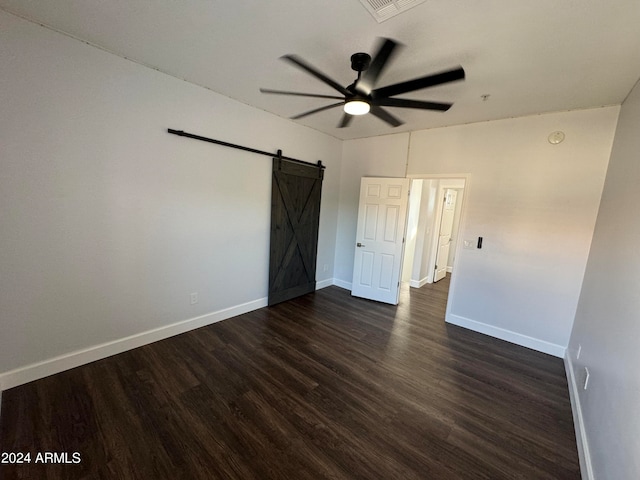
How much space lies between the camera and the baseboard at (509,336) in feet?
9.64

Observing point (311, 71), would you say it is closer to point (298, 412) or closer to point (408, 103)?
point (408, 103)

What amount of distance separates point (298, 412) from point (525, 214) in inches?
128

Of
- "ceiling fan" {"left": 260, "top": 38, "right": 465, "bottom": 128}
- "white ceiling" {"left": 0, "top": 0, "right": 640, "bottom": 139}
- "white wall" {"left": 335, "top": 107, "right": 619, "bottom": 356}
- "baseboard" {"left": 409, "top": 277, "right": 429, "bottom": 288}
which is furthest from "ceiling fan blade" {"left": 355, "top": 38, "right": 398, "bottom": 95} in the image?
Result: "baseboard" {"left": 409, "top": 277, "right": 429, "bottom": 288}

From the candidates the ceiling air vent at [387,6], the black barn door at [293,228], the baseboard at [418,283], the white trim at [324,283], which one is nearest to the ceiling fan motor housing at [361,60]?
the ceiling air vent at [387,6]

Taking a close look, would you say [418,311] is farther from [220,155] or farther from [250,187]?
[220,155]

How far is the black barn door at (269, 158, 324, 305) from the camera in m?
3.69

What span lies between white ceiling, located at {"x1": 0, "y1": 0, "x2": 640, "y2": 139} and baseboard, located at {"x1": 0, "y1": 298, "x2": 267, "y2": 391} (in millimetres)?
2618

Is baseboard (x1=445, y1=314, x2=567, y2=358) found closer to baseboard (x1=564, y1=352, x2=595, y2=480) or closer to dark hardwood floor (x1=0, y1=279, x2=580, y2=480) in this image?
dark hardwood floor (x1=0, y1=279, x2=580, y2=480)

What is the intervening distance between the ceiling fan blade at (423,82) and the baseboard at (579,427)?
8.05 feet

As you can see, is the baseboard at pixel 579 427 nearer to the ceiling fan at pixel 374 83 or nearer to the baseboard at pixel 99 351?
the ceiling fan at pixel 374 83

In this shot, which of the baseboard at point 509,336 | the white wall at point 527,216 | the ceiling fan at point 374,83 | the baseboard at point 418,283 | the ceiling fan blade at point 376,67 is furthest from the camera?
the baseboard at point 418,283

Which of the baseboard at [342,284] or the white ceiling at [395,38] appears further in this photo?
the baseboard at [342,284]

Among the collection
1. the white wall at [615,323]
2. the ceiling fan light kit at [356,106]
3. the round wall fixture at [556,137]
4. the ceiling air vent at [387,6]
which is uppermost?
the ceiling air vent at [387,6]

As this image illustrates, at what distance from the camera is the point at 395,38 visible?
176 cm
